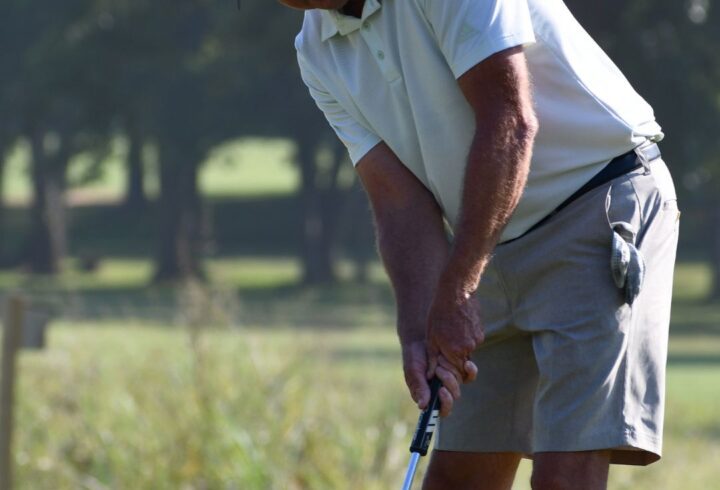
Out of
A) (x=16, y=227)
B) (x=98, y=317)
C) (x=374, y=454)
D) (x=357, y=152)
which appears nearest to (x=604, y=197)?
(x=357, y=152)

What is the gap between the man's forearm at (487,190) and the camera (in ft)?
11.9

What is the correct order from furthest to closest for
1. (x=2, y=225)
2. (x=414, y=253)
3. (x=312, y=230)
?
(x=2, y=225) < (x=312, y=230) < (x=414, y=253)

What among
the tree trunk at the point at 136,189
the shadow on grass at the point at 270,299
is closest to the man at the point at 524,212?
the shadow on grass at the point at 270,299

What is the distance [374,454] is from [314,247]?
118 feet

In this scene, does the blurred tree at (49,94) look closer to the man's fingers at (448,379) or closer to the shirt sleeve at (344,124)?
the shirt sleeve at (344,124)

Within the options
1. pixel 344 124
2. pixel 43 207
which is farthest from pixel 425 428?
pixel 43 207

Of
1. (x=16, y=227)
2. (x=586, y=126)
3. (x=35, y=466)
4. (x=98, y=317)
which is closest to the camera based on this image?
(x=586, y=126)

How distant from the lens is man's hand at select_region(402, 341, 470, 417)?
146 inches

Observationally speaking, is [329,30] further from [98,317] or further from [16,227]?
[16,227]

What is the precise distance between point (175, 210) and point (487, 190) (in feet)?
138

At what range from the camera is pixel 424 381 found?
374 cm

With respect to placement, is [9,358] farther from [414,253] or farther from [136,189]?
[136,189]

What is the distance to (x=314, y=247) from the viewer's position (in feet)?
141

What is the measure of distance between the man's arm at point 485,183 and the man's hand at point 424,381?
0.14ft
